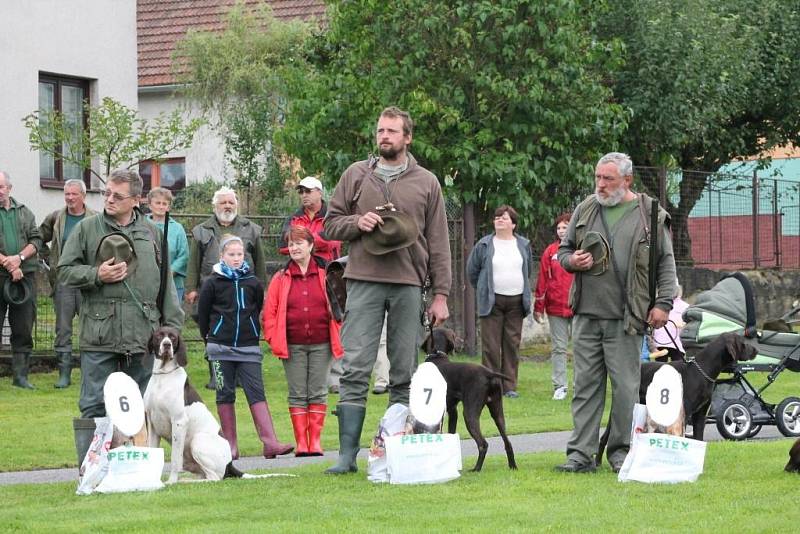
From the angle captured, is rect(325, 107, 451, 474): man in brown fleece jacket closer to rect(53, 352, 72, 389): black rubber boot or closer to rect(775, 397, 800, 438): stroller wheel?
rect(775, 397, 800, 438): stroller wheel

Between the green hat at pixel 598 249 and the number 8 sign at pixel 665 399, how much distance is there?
85 cm

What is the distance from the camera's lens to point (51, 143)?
22.4 meters

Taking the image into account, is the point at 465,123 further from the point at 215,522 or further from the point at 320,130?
the point at 215,522

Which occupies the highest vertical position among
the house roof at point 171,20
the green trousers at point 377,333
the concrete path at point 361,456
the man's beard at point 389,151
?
the house roof at point 171,20

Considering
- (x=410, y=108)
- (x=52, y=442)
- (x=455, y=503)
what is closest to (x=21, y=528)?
(x=455, y=503)

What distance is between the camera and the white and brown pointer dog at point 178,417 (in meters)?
9.76

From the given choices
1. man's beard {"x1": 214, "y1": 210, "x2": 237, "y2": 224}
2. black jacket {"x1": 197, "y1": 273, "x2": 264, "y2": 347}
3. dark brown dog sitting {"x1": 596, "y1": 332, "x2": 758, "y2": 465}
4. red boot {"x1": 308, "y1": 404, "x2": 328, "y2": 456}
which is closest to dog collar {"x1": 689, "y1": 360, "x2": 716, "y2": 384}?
dark brown dog sitting {"x1": 596, "y1": 332, "x2": 758, "y2": 465}

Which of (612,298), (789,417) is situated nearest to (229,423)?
(612,298)

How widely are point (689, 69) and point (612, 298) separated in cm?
1478

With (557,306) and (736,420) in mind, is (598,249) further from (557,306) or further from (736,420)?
(557,306)

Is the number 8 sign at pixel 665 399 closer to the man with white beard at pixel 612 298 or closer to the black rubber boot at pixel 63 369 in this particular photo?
Result: the man with white beard at pixel 612 298

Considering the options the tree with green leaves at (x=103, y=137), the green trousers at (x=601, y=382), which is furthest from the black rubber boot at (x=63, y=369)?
the green trousers at (x=601, y=382)

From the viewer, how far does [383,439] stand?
9602 millimetres

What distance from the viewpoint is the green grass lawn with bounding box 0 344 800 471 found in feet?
40.2
